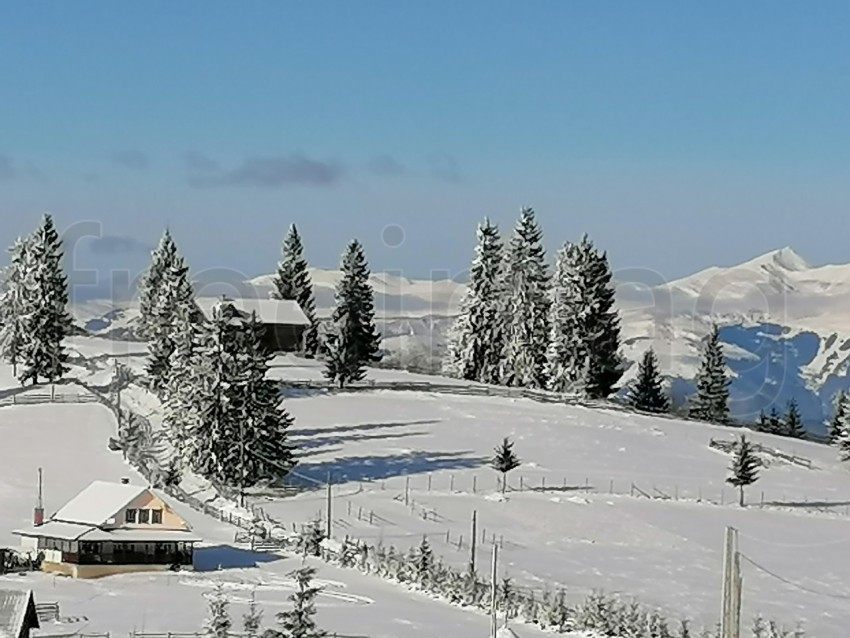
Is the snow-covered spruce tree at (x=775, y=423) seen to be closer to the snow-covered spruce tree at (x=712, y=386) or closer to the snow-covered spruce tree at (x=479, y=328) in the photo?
the snow-covered spruce tree at (x=712, y=386)

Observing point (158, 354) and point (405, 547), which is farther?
point (158, 354)

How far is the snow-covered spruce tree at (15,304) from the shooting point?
329 feet

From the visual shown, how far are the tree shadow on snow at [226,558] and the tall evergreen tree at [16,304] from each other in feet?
145

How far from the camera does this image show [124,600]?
162 ft

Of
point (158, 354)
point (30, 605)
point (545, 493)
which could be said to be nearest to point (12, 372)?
point (158, 354)

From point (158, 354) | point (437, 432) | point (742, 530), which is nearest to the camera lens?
point (742, 530)

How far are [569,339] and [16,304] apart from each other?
38564 mm

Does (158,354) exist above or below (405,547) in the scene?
above

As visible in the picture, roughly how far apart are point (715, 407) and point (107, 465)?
49960 millimetres

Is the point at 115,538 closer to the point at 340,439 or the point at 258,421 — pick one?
the point at 258,421

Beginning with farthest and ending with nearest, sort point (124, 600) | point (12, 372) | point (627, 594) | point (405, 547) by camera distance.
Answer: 1. point (12, 372)
2. point (405, 547)
3. point (627, 594)
4. point (124, 600)

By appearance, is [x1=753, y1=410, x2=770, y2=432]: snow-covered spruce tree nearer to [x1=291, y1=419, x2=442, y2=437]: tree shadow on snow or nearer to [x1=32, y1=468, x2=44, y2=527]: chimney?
[x1=291, y1=419, x2=442, y2=437]: tree shadow on snow

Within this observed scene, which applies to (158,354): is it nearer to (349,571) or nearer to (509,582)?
(349,571)

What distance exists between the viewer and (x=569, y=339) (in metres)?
102
